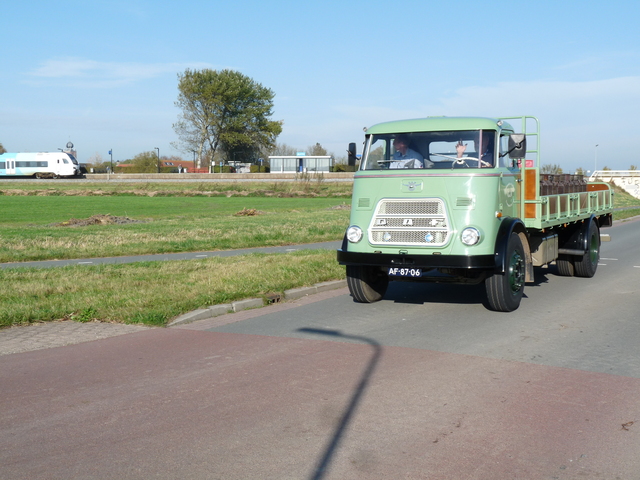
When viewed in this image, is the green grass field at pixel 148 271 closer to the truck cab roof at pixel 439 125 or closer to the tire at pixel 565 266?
the truck cab roof at pixel 439 125

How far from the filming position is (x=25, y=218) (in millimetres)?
31625

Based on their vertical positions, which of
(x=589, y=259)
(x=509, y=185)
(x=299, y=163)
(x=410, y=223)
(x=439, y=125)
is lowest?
(x=589, y=259)

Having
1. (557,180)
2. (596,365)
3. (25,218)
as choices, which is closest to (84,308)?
(596,365)

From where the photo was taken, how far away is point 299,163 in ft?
333

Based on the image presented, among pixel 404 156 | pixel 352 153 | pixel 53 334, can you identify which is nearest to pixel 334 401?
pixel 53 334

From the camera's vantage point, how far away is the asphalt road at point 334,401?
428 cm

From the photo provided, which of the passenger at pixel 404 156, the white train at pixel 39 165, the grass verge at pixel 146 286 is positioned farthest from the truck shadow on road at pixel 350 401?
the white train at pixel 39 165

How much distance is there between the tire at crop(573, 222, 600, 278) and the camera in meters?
12.8

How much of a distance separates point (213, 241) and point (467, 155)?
1078 centimetres

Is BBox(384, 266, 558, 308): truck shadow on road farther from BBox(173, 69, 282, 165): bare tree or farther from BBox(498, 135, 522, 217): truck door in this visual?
BBox(173, 69, 282, 165): bare tree

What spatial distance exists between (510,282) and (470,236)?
3.33ft

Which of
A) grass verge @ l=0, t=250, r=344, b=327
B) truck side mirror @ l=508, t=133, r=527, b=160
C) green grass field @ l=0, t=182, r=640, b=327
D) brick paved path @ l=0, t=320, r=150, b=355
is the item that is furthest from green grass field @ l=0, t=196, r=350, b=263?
truck side mirror @ l=508, t=133, r=527, b=160

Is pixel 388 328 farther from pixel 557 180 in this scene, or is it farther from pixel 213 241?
pixel 213 241

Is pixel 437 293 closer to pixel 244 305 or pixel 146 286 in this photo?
pixel 244 305
